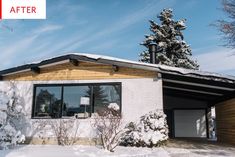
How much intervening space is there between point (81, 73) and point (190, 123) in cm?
921

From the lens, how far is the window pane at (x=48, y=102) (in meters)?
11.4

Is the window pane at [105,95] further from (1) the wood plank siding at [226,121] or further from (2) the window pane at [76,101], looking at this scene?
(1) the wood plank siding at [226,121]

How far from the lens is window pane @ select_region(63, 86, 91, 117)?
1120 centimetres

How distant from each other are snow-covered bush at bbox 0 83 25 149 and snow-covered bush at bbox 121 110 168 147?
3.72 meters

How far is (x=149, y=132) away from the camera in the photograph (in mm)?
9883

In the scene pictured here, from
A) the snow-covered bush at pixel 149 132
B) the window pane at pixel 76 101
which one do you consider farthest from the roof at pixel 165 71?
the snow-covered bush at pixel 149 132

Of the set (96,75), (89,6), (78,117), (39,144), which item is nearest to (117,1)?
(89,6)

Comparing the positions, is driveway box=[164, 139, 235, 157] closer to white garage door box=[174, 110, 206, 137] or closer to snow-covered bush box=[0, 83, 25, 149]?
snow-covered bush box=[0, 83, 25, 149]

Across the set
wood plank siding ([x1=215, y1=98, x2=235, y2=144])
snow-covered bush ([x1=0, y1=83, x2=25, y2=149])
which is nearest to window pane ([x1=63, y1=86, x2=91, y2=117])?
snow-covered bush ([x1=0, y1=83, x2=25, y2=149])

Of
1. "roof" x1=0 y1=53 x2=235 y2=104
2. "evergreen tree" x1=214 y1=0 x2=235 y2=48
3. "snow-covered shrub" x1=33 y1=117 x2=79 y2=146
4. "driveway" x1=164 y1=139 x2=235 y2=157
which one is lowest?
"driveway" x1=164 y1=139 x2=235 y2=157

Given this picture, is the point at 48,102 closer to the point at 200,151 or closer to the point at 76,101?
the point at 76,101

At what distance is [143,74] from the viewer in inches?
438

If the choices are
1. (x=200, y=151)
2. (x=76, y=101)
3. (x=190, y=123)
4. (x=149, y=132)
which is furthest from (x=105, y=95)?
(x=190, y=123)

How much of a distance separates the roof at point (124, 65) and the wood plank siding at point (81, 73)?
0.36 meters
